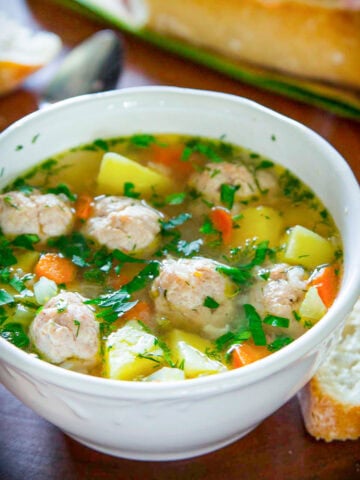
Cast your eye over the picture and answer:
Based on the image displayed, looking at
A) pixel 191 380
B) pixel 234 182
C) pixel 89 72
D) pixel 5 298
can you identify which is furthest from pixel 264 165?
pixel 89 72

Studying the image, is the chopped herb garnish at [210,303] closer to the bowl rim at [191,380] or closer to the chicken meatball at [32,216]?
the bowl rim at [191,380]

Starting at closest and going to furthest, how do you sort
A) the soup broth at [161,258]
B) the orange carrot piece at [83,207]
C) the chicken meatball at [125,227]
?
the soup broth at [161,258] → the chicken meatball at [125,227] → the orange carrot piece at [83,207]

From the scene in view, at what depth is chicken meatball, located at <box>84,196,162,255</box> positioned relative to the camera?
7.39 ft

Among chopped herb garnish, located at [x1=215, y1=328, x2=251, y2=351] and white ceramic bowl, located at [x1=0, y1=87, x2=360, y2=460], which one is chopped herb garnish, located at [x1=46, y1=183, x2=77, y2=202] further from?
chopped herb garnish, located at [x1=215, y1=328, x2=251, y2=351]

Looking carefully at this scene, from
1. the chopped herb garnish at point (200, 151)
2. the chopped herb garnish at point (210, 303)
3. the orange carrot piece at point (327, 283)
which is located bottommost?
the chopped herb garnish at point (210, 303)

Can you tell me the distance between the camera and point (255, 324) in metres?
1.98

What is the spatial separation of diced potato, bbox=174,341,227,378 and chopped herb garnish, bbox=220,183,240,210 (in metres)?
0.64

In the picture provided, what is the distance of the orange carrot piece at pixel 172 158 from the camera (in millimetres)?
2603

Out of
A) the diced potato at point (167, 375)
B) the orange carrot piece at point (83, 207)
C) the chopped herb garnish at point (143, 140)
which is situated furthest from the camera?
the chopped herb garnish at point (143, 140)

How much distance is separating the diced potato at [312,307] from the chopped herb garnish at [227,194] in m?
0.51

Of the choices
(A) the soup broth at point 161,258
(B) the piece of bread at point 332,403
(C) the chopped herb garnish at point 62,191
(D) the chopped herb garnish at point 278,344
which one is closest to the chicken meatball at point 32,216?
(A) the soup broth at point 161,258

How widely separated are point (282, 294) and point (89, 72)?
1.81 m

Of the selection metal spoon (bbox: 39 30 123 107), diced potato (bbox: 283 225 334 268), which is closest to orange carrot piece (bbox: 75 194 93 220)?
diced potato (bbox: 283 225 334 268)

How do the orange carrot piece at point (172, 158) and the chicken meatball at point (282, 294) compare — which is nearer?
the chicken meatball at point (282, 294)
